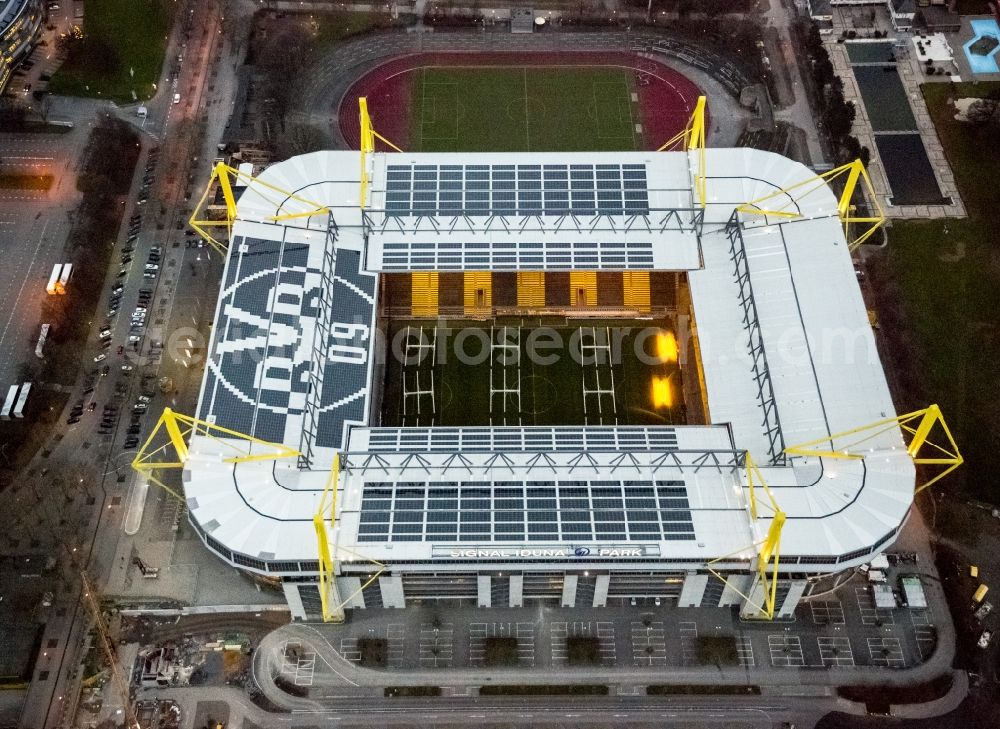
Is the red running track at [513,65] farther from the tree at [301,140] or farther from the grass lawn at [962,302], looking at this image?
the grass lawn at [962,302]

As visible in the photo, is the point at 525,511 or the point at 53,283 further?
the point at 53,283

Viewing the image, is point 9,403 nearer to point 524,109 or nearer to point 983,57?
point 524,109

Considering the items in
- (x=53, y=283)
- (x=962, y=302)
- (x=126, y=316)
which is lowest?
(x=126, y=316)

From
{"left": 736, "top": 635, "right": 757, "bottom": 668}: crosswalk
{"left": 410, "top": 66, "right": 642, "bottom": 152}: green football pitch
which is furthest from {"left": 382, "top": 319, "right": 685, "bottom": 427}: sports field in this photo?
{"left": 410, "top": 66, "right": 642, "bottom": 152}: green football pitch

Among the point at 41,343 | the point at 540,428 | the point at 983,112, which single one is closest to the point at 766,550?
Answer: the point at 540,428

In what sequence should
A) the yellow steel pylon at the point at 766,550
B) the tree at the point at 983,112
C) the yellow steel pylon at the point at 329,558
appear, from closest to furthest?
the yellow steel pylon at the point at 766,550, the yellow steel pylon at the point at 329,558, the tree at the point at 983,112

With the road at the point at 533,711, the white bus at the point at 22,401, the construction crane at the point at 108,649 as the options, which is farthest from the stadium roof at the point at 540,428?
the white bus at the point at 22,401

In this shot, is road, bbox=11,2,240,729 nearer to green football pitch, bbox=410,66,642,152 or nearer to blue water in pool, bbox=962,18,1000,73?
green football pitch, bbox=410,66,642,152

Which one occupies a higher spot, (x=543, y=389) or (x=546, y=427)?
(x=543, y=389)
